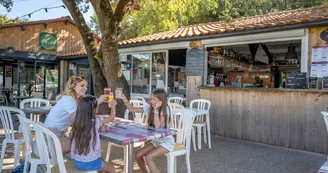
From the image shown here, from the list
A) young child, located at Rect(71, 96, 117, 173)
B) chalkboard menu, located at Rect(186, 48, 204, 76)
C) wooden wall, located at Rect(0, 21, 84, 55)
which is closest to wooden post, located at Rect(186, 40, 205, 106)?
chalkboard menu, located at Rect(186, 48, 204, 76)

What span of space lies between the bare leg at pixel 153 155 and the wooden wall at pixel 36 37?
417 inches

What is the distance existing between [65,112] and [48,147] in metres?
0.48

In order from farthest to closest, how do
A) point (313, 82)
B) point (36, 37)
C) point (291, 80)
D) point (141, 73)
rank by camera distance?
1. point (36, 37)
2. point (141, 73)
3. point (291, 80)
4. point (313, 82)

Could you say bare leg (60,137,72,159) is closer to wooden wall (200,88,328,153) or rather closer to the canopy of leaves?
wooden wall (200,88,328,153)

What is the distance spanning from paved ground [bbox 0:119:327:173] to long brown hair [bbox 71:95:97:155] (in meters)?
1.58

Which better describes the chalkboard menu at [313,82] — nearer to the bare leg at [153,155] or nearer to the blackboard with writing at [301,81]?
the blackboard with writing at [301,81]

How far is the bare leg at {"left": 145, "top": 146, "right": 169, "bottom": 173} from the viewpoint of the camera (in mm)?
2721

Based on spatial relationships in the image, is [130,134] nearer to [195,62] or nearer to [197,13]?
[195,62]

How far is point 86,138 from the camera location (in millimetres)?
2156

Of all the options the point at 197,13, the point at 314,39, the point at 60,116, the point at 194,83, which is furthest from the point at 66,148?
the point at 197,13

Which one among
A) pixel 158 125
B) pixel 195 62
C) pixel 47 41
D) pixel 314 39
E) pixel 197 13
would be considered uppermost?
pixel 197 13

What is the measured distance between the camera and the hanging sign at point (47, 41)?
39.4 ft

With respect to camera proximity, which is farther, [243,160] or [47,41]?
[47,41]

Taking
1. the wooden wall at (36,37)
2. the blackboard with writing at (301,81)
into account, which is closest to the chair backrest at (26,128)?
the blackboard with writing at (301,81)
